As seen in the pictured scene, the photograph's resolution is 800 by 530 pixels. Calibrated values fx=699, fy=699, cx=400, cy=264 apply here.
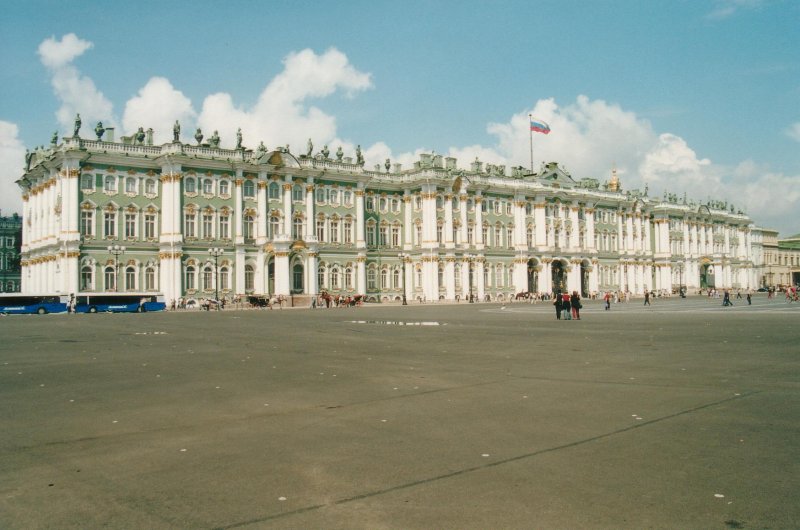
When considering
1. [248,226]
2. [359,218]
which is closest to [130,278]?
[248,226]

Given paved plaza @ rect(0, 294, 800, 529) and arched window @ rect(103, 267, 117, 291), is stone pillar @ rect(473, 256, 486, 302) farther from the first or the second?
paved plaza @ rect(0, 294, 800, 529)

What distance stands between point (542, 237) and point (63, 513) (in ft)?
300

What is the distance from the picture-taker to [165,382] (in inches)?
594

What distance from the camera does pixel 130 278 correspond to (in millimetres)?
66250

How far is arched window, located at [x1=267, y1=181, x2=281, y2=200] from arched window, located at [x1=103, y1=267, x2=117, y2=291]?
17.5 metres

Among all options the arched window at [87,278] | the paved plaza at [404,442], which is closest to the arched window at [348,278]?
the arched window at [87,278]

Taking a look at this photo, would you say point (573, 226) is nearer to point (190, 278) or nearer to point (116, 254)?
point (190, 278)

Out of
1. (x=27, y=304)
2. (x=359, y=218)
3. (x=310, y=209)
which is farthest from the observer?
(x=359, y=218)

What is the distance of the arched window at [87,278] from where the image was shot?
6353cm

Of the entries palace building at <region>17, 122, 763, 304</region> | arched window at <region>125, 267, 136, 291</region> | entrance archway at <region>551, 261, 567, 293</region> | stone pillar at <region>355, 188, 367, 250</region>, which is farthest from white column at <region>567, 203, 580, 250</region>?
arched window at <region>125, 267, 136, 291</region>

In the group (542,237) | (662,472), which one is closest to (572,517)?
(662,472)

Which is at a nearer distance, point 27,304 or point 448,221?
point 27,304

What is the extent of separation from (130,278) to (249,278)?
11.7 meters

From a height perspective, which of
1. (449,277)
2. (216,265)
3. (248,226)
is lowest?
(449,277)
